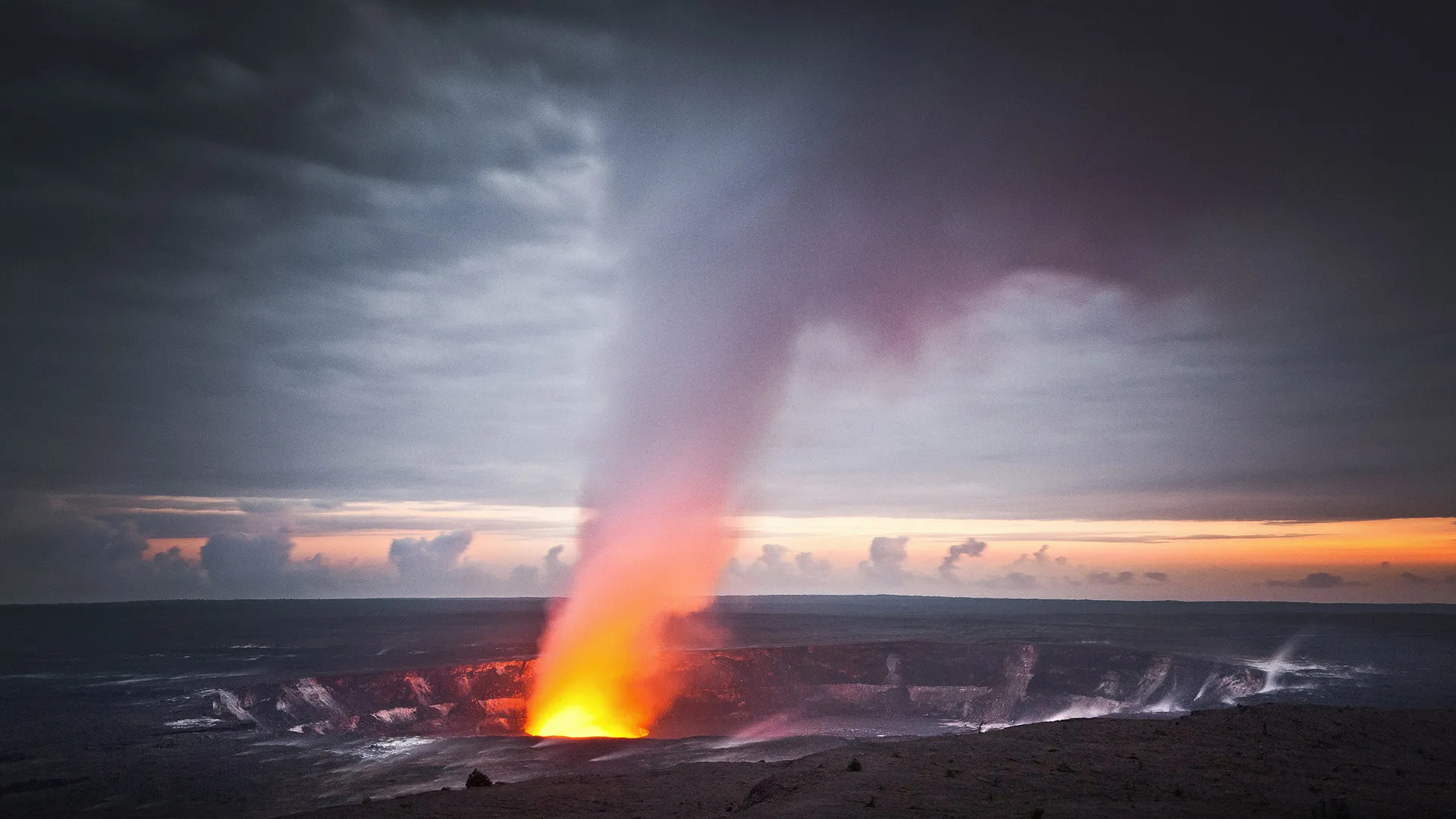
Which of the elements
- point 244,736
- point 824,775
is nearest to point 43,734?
point 244,736

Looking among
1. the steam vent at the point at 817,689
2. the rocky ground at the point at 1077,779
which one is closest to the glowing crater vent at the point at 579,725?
the steam vent at the point at 817,689

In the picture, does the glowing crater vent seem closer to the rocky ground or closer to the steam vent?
the steam vent

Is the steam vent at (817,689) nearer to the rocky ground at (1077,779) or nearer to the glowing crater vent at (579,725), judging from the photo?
the glowing crater vent at (579,725)

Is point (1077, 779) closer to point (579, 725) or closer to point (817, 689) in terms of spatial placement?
point (579, 725)

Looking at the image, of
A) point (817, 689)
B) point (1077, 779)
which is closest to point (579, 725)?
point (817, 689)

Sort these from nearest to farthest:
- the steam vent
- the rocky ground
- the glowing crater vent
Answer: the rocky ground, the glowing crater vent, the steam vent

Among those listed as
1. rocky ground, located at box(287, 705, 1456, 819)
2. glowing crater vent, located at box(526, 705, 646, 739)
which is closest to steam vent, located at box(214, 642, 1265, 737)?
glowing crater vent, located at box(526, 705, 646, 739)

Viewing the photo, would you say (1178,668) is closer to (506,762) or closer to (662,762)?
(662,762)
